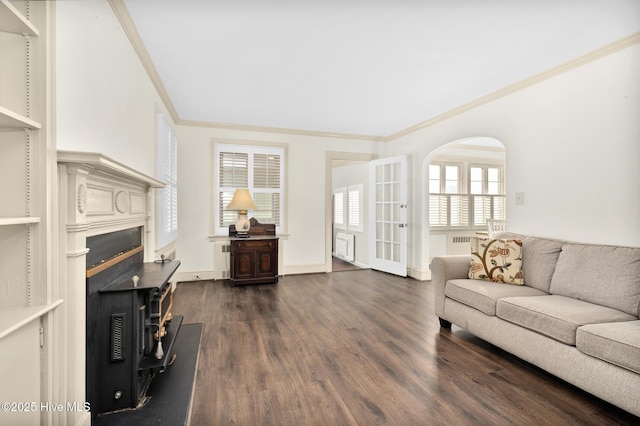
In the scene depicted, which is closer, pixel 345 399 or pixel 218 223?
pixel 345 399

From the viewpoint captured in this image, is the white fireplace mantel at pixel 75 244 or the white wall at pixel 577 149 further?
the white wall at pixel 577 149

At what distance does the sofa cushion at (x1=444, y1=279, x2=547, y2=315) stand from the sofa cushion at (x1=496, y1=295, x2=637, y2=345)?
89 mm

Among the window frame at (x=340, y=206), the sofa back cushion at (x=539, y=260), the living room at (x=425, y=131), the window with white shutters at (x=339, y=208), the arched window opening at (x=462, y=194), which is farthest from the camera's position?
the window with white shutters at (x=339, y=208)

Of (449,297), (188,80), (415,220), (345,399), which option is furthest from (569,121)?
(188,80)

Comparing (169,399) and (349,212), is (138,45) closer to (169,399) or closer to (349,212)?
(169,399)

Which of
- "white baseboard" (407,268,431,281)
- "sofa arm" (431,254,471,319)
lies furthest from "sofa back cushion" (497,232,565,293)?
"white baseboard" (407,268,431,281)

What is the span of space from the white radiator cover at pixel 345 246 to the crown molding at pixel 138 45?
15.0 feet

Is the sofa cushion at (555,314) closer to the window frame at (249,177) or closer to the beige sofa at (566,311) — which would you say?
the beige sofa at (566,311)

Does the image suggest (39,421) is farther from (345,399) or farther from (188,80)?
(188,80)

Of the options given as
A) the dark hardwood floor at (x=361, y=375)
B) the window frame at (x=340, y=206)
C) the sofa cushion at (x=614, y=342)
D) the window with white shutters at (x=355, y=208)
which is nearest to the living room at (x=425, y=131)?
the dark hardwood floor at (x=361, y=375)

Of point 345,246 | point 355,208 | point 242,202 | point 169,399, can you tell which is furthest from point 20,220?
point 345,246

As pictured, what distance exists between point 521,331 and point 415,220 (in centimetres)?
292

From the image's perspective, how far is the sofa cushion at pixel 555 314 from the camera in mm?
1981

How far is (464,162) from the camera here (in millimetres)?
6363
